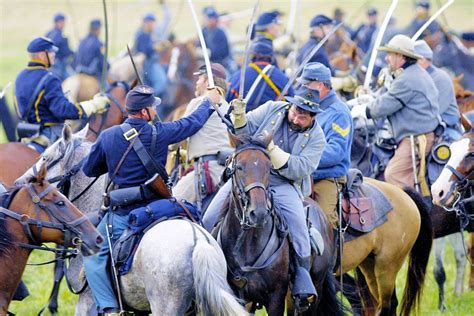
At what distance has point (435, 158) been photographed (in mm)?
12055

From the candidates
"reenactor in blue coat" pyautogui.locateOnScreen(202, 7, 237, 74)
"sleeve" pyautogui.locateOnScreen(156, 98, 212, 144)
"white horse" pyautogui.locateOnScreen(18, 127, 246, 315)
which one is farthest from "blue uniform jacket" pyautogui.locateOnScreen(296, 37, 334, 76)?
"reenactor in blue coat" pyautogui.locateOnScreen(202, 7, 237, 74)

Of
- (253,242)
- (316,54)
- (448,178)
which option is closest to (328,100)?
(448,178)

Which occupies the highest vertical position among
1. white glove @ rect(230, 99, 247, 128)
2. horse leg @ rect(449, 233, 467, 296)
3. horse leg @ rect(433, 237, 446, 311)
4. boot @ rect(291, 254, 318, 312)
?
white glove @ rect(230, 99, 247, 128)

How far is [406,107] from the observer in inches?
474

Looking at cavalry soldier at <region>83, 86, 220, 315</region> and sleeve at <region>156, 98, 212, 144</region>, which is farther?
sleeve at <region>156, 98, 212, 144</region>

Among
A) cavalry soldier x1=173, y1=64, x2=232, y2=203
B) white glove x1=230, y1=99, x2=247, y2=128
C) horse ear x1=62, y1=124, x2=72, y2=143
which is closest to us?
white glove x1=230, y1=99, x2=247, y2=128

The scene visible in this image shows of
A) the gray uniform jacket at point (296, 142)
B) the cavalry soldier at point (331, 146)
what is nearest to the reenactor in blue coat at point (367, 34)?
the cavalry soldier at point (331, 146)

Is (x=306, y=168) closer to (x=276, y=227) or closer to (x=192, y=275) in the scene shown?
(x=276, y=227)

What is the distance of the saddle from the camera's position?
10.2 metres

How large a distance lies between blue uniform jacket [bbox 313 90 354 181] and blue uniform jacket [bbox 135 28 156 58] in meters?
14.6

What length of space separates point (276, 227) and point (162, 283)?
128 centimetres

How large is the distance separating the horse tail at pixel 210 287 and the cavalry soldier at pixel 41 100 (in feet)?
17.2

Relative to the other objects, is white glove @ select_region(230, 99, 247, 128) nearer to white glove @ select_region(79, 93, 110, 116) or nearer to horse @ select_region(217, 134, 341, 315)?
horse @ select_region(217, 134, 341, 315)

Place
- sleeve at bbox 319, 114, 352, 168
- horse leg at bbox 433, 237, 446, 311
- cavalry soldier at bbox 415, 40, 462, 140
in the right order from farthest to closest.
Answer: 1. cavalry soldier at bbox 415, 40, 462, 140
2. horse leg at bbox 433, 237, 446, 311
3. sleeve at bbox 319, 114, 352, 168
